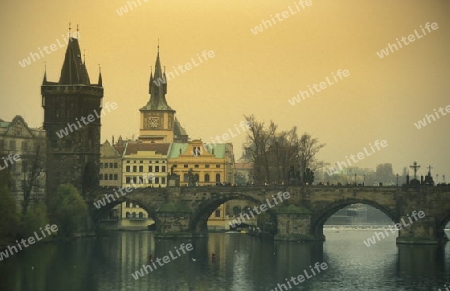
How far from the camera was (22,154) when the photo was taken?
433 ft

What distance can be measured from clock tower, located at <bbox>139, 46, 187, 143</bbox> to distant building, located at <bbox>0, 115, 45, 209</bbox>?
178ft

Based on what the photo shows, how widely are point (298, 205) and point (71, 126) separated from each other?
29.7 metres

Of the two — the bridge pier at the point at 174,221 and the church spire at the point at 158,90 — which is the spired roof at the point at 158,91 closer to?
the church spire at the point at 158,90

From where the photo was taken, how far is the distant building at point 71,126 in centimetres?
14125

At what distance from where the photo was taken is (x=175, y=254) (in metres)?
116

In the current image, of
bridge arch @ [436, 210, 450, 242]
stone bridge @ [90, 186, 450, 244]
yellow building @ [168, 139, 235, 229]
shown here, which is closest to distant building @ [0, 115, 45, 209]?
stone bridge @ [90, 186, 450, 244]

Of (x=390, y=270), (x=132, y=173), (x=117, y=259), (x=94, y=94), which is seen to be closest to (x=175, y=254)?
(x=117, y=259)

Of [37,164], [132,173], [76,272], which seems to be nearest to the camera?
[76,272]

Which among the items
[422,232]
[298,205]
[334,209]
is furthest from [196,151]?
[422,232]

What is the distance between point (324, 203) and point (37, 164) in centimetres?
3248

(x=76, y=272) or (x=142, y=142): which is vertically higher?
(x=142, y=142)

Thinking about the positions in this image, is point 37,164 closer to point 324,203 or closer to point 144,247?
point 144,247

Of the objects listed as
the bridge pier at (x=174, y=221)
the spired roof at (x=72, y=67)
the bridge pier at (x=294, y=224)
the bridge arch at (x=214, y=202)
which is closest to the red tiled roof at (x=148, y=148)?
the spired roof at (x=72, y=67)

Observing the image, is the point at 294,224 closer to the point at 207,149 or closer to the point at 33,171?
the point at 33,171
